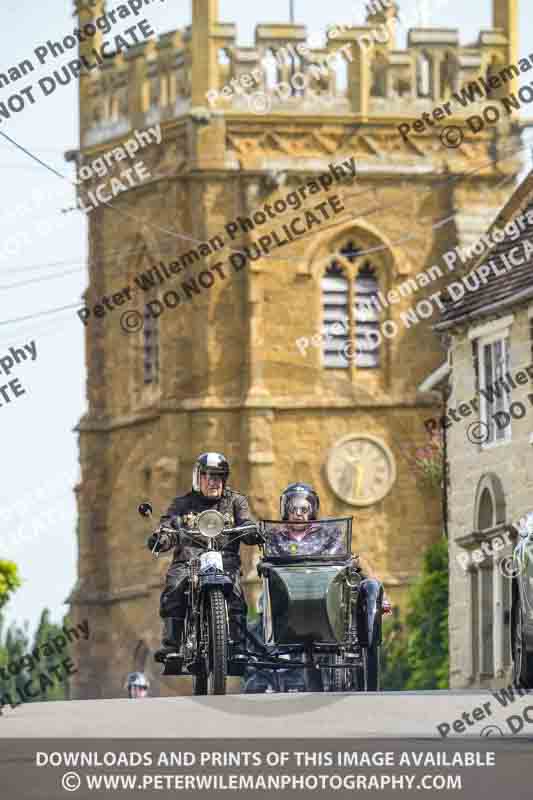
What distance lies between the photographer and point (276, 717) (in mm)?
15820

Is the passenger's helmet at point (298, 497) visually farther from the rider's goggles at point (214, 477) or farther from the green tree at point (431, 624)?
the green tree at point (431, 624)

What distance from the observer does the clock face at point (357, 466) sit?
218ft

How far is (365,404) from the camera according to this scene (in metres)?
66.8

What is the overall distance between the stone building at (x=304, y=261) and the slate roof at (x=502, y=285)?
22339 mm

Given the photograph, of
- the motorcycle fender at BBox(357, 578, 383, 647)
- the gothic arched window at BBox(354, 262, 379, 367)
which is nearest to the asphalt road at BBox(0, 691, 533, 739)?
the motorcycle fender at BBox(357, 578, 383, 647)

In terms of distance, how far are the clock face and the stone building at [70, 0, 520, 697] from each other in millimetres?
47

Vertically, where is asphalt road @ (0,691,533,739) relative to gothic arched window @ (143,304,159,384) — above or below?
below

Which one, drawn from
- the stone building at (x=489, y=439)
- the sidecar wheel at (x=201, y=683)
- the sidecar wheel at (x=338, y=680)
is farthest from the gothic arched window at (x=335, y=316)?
the sidecar wheel at (x=201, y=683)

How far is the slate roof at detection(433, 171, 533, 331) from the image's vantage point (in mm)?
40250

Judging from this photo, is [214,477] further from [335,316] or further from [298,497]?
[335,316]

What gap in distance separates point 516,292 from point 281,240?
26788 mm

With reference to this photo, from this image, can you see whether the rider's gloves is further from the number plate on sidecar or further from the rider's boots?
the rider's boots

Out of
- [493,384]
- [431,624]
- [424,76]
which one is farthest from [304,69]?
[493,384]
